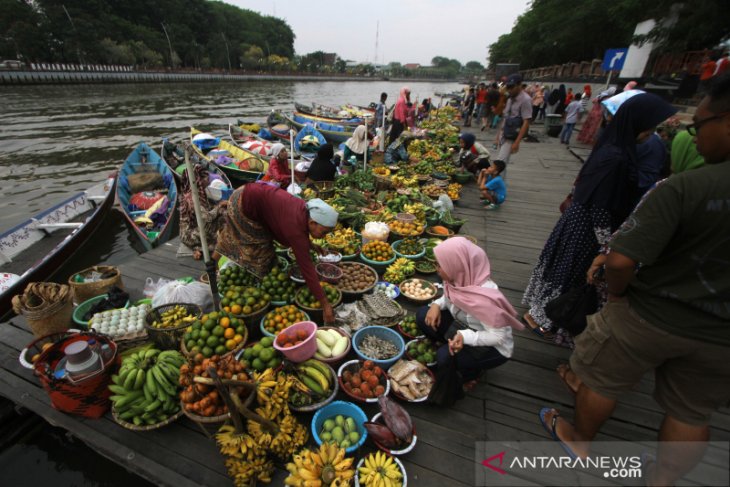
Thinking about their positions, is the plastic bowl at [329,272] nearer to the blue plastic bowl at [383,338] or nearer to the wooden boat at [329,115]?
the blue plastic bowl at [383,338]

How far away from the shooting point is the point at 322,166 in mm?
8648

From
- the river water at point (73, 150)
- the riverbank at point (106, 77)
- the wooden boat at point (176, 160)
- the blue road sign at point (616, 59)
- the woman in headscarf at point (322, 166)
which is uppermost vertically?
the blue road sign at point (616, 59)

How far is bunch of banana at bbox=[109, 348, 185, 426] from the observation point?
2.65 m

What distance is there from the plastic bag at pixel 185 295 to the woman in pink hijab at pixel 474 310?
10.1 ft

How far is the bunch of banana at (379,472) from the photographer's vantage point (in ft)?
7.55

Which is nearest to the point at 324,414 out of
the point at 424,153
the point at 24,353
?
the point at 24,353

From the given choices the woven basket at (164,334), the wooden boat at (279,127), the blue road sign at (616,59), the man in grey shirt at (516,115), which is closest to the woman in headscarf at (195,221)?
the woven basket at (164,334)

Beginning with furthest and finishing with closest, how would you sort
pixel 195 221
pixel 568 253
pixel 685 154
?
pixel 195 221
pixel 568 253
pixel 685 154

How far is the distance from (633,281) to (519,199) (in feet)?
23.0

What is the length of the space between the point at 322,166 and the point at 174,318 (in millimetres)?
6037

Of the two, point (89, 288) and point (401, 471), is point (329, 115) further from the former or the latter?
point (401, 471)

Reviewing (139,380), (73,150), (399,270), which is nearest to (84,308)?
(139,380)

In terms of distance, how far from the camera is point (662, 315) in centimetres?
185

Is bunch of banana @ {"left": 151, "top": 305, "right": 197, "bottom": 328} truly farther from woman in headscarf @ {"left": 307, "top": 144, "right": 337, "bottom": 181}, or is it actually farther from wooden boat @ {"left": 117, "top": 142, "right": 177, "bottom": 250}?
woman in headscarf @ {"left": 307, "top": 144, "right": 337, "bottom": 181}
